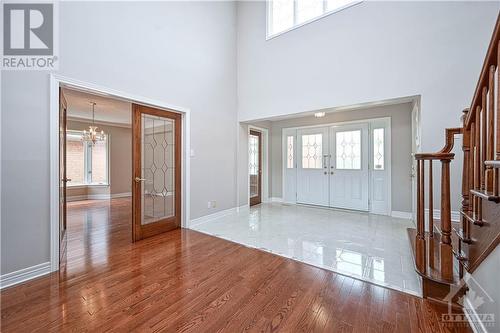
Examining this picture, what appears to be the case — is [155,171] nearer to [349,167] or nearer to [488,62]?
[488,62]

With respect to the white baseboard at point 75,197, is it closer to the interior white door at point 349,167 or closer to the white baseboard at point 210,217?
the white baseboard at point 210,217

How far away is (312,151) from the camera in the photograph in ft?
18.7

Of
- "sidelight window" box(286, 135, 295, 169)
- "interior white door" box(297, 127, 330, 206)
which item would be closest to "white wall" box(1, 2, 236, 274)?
"sidelight window" box(286, 135, 295, 169)

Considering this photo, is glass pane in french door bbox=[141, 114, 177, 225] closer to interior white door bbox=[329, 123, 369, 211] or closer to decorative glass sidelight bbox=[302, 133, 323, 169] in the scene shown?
decorative glass sidelight bbox=[302, 133, 323, 169]

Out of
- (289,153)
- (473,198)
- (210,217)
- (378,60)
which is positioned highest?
(378,60)

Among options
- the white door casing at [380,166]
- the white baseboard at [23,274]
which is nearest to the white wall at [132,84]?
the white baseboard at [23,274]

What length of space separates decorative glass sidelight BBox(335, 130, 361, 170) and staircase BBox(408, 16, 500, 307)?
10.4ft

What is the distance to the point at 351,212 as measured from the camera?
16.3 ft

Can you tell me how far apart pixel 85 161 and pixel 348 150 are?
27.1 ft

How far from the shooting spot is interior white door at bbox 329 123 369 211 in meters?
4.93

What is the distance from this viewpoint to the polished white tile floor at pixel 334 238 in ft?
7.54

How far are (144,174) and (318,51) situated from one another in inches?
150

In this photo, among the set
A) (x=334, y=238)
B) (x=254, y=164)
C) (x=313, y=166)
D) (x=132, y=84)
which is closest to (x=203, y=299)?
(x=334, y=238)

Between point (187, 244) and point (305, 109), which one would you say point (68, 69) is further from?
point (305, 109)
